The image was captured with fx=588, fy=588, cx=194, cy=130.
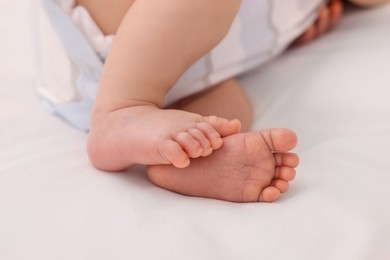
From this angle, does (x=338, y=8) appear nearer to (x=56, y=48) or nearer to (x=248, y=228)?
(x=56, y=48)

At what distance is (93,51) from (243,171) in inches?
12.0

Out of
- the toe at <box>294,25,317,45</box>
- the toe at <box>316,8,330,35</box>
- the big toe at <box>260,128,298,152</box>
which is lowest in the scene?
the toe at <box>294,25,317,45</box>

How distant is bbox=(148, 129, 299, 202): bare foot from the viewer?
2.17 feet

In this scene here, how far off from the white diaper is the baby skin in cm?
3

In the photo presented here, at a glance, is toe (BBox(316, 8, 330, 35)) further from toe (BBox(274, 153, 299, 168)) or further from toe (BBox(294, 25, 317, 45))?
toe (BBox(274, 153, 299, 168))

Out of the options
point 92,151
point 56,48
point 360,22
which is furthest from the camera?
point 360,22

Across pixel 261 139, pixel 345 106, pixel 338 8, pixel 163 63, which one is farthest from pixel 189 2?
pixel 338 8

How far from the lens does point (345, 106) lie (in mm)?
907

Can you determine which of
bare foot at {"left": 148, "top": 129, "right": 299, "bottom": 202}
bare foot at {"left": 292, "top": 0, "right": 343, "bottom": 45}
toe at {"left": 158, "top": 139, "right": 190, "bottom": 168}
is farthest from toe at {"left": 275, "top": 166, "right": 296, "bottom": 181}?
bare foot at {"left": 292, "top": 0, "right": 343, "bottom": 45}

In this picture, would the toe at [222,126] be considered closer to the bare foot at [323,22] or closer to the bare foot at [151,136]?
the bare foot at [151,136]

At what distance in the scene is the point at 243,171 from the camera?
0.67 m

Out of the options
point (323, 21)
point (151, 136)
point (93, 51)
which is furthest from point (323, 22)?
point (151, 136)

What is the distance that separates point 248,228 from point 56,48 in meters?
0.45

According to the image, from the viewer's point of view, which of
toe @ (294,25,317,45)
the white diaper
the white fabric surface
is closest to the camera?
the white fabric surface
